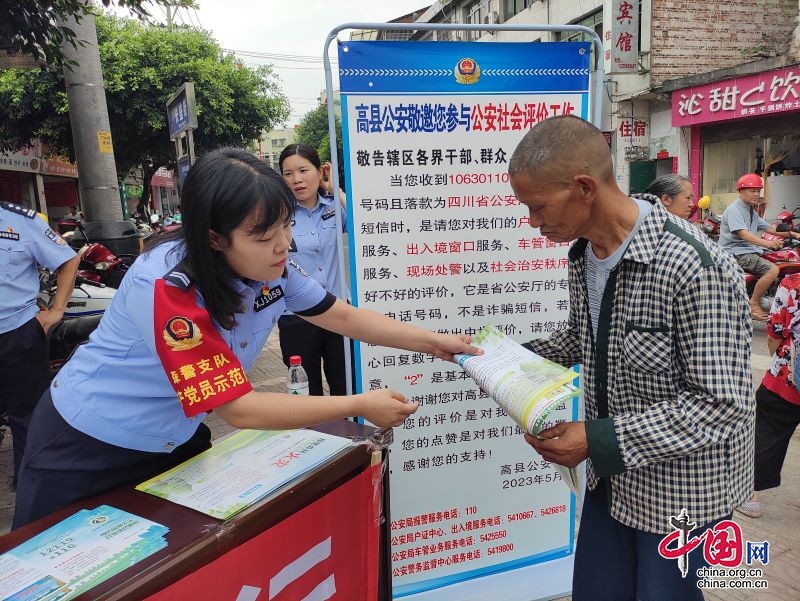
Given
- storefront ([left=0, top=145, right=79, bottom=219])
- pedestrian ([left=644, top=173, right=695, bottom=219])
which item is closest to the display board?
pedestrian ([left=644, top=173, right=695, bottom=219])

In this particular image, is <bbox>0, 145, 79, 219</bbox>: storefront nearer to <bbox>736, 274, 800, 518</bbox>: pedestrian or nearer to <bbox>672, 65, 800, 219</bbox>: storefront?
<bbox>672, 65, 800, 219</bbox>: storefront

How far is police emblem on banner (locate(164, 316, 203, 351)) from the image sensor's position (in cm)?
121

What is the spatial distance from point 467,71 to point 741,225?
5.13m

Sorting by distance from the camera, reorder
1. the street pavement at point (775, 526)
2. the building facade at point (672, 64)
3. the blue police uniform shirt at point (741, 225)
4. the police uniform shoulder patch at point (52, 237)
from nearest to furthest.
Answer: the street pavement at point (775, 526), the police uniform shoulder patch at point (52, 237), the blue police uniform shirt at point (741, 225), the building facade at point (672, 64)

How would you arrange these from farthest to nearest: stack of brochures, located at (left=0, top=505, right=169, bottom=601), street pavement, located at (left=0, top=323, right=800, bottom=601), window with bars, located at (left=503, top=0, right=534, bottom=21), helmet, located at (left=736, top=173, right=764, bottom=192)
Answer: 1. window with bars, located at (left=503, top=0, right=534, bottom=21)
2. helmet, located at (left=736, top=173, right=764, bottom=192)
3. street pavement, located at (left=0, top=323, right=800, bottom=601)
4. stack of brochures, located at (left=0, top=505, right=169, bottom=601)

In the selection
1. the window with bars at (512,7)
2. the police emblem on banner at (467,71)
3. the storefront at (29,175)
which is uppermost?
the window with bars at (512,7)

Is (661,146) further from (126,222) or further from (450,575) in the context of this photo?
(450,575)

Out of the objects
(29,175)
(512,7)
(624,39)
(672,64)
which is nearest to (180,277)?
(624,39)

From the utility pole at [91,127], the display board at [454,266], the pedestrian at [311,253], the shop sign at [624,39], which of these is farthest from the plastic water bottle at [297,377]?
the shop sign at [624,39]

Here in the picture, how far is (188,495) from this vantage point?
133 cm

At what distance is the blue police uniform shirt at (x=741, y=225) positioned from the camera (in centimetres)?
586

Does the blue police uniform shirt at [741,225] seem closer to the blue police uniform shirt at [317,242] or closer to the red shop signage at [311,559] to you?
the blue police uniform shirt at [317,242]

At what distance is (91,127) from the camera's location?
5.32m

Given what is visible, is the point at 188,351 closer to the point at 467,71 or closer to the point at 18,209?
the point at 467,71
